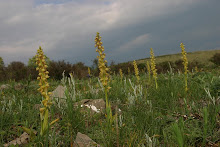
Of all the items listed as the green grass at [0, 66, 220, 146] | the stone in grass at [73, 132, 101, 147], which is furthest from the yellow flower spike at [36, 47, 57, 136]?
the stone in grass at [73, 132, 101, 147]

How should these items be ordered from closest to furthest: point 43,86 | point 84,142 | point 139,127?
point 84,142 → point 43,86 → point 139,127

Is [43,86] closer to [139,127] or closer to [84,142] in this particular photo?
[84,142]

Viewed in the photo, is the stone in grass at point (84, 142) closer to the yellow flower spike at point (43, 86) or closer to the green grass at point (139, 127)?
the green grass at point (139, 127)

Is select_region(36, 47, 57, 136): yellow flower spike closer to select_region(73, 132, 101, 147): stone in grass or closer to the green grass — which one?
the green grass

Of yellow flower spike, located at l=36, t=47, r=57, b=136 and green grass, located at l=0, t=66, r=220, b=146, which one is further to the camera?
yellow flower spike, located at l=36, t=47, r=57, b=136

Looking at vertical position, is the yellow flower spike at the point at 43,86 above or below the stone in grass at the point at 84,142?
above

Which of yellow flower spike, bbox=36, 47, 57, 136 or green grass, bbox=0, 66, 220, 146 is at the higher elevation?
yellow flower spike, bbox=36, 47, 57, 136

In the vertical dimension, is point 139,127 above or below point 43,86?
below

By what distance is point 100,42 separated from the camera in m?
2.60

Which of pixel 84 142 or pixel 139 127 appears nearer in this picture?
pixel 84 142

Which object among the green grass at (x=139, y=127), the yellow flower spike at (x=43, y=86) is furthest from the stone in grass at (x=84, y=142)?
the yellow flower spike at (x=43, y=86)

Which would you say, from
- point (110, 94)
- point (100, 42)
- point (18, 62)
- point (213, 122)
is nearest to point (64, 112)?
point (100, 42)

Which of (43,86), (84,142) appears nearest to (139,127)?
(84,142)

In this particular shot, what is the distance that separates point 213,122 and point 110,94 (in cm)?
237
